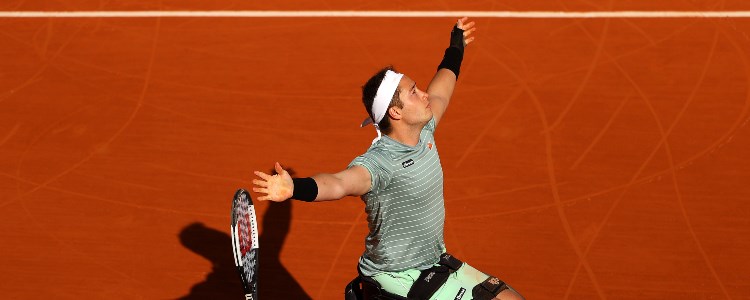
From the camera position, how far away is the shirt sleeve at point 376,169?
7023 mm

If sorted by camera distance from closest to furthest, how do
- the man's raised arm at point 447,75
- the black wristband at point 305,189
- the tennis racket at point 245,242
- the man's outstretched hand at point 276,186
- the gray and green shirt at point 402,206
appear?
the man's outstretched hand at point 276,186 < the black wristband at point 305,189 < the tennis racket at point 245,242 < the gray and green shirt at point 402,206 < the man's raised arm at point 447,75

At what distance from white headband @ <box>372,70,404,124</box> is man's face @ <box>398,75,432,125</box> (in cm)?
5

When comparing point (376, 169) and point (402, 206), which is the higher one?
point (376, 169)

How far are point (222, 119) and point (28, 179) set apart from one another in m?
1.90

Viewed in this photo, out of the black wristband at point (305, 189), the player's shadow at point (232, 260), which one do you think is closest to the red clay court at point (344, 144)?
the player's shadow at point (232, 260)

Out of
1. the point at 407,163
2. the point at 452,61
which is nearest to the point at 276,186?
the point at 407,163

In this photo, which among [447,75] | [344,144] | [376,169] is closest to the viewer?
[376,169]

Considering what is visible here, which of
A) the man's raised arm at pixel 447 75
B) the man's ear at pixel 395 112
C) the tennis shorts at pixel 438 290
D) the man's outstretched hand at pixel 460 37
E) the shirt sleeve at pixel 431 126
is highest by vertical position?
the man's outstretched hand at pixel 460 37

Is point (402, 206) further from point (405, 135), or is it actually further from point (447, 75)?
point (447, 75)

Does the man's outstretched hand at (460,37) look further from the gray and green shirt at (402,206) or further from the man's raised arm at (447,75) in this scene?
the gray and green shirt at (402,206)

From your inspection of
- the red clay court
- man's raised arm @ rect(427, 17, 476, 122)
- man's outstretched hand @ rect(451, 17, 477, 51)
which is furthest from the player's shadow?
man's outstretched hand @ rect(451, 17, 477, 51)

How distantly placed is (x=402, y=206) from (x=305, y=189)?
87 cm

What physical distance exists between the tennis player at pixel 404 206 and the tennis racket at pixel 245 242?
747mm

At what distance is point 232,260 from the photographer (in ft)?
32.3
